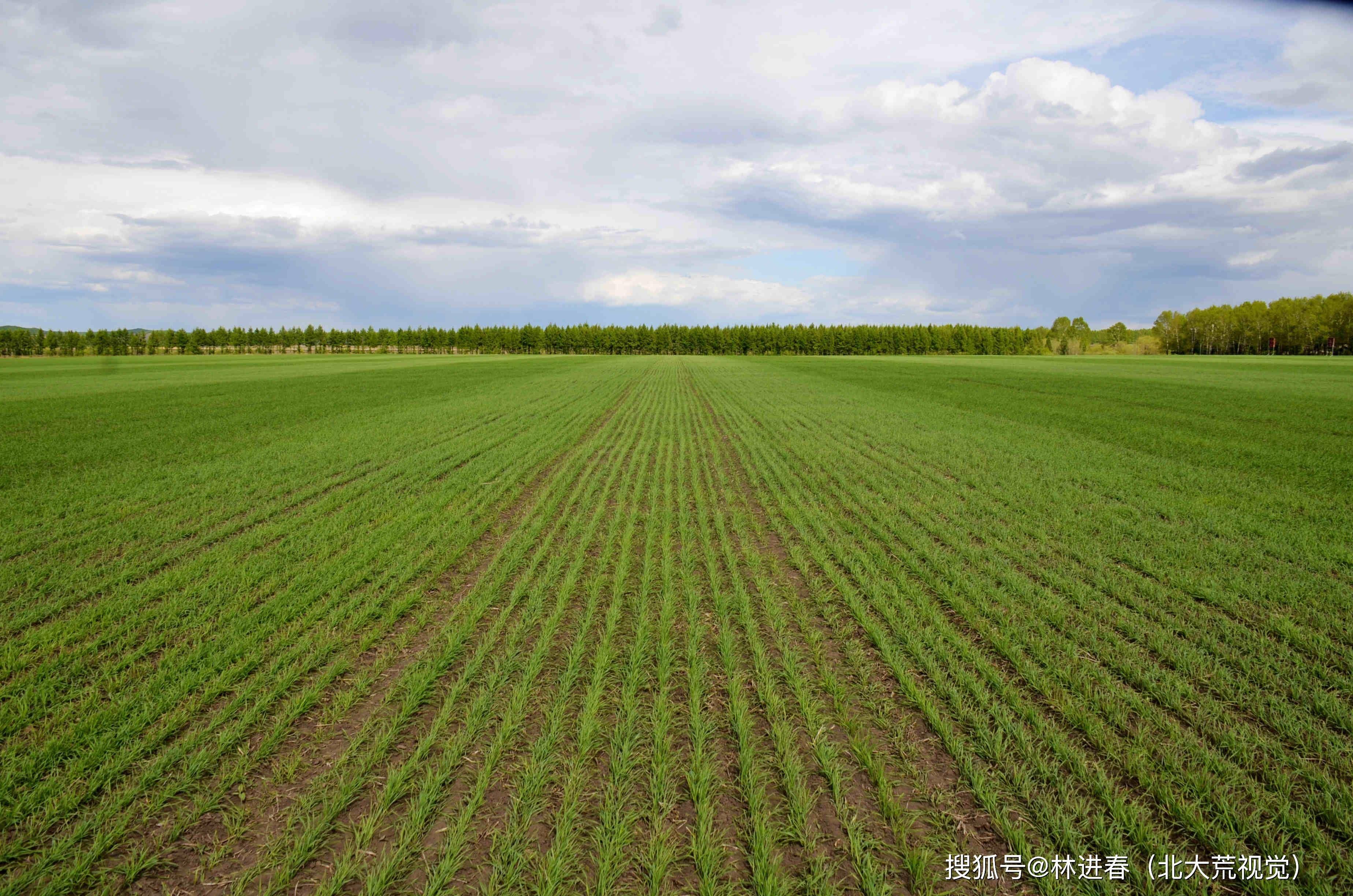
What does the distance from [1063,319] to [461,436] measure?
167 metres

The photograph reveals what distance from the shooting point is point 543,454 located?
15.4m

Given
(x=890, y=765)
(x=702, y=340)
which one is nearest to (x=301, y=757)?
(x=890, y=765)

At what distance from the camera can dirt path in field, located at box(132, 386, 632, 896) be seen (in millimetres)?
3275

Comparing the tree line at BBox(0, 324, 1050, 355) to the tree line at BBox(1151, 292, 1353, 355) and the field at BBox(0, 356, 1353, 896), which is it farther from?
the field at BBox(0, 356, 1353, 896)

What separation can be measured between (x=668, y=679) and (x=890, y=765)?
1.82 m

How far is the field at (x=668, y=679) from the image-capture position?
3406mm

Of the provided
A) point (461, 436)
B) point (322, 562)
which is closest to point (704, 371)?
point (461, 436)

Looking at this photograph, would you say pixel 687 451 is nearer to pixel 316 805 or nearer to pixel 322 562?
pixel 322 562

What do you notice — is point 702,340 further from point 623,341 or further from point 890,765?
point 890,765

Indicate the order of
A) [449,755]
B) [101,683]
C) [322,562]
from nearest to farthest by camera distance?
[449,755]
[101,683]
[322,562]

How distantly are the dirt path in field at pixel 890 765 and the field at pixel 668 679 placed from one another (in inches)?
1.1

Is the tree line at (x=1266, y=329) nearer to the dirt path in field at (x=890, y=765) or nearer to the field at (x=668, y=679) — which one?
the field at (x=668, y=679)

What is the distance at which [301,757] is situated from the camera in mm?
4145

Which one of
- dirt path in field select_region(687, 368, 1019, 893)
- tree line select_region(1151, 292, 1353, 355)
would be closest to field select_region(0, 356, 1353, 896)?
dirt path in field select_region(687, 368, 1019, 893)
